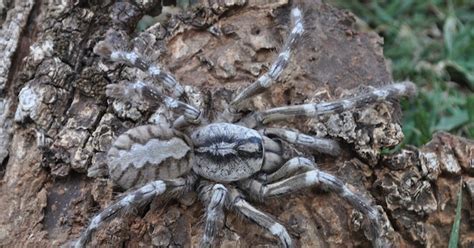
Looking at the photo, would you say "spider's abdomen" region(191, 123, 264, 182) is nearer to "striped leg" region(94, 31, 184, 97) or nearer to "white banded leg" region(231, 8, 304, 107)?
"white banded leg" region(231, 8, 304, 107)

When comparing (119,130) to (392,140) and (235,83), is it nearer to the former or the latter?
(235,83)

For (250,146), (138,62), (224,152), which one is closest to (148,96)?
(138,62)

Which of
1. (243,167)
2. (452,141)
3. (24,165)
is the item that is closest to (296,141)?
(243,167)

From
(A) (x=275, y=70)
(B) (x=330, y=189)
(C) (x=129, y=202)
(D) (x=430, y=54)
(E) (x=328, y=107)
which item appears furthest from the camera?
(D) (x=430, y=54)

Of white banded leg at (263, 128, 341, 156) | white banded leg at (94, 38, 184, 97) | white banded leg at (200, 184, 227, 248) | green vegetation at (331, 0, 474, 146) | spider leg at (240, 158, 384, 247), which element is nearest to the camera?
white banded leg at (200, 184, 227, 248)

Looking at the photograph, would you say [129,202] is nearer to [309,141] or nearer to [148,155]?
[148,155]

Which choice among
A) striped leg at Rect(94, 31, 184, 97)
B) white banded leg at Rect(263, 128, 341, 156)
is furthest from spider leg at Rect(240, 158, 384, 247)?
striped leg at Rect(94, 31, 184, 97)
